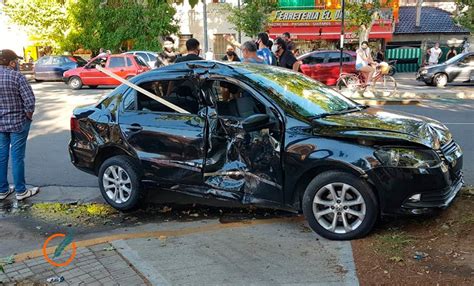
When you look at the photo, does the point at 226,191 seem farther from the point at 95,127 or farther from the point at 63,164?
the point at 63,164

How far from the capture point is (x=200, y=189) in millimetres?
5105

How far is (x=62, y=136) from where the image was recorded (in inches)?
402

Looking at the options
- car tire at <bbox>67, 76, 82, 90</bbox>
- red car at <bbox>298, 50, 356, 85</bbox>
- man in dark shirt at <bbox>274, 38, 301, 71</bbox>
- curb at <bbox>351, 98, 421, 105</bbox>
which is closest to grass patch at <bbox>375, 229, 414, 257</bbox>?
man in dark shirt at <bbox>274, 38, 301, 71</bbox>

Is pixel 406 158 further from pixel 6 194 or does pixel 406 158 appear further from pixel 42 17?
pixel 42 17

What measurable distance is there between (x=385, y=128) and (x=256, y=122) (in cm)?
117

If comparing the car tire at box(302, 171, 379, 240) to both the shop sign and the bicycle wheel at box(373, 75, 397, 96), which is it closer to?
the bicycle wheel at box(373, 75, 397, 96)

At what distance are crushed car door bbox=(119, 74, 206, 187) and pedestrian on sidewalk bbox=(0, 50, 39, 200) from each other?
51.1 inches

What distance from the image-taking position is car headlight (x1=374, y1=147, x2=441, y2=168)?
4.07m

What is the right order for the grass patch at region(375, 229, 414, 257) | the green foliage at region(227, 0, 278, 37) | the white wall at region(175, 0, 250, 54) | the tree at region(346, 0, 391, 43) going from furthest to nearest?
the white wall at region(175, 0, 250, 54), the green foliage at region(227, 0, 278, 37), the tree at region(346, 0, 391, 43), the grass patch at region(375, 229, 414, 257)

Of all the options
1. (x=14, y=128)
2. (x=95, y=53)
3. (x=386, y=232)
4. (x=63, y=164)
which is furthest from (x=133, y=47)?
(x=386, y=232)

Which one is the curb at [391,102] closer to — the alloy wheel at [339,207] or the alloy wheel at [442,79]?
the alloy wheel at [442,79]

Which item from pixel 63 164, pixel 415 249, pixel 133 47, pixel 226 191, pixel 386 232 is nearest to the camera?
pixel 415 249

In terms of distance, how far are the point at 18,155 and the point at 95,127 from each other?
1118mm

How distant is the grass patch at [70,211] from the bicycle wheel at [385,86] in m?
11.9
